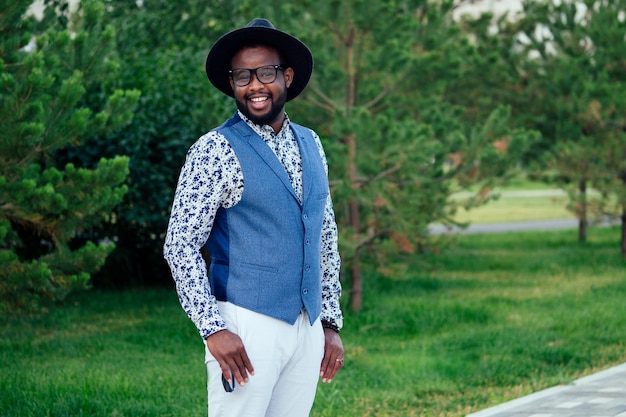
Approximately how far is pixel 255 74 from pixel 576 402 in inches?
153

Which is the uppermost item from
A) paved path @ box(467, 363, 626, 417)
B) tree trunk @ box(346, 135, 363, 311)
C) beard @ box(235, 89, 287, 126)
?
beard @ box(235, 89, 287, 126)

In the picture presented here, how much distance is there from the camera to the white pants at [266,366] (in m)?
3.28

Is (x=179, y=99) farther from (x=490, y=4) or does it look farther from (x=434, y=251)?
(x=490, y=4)

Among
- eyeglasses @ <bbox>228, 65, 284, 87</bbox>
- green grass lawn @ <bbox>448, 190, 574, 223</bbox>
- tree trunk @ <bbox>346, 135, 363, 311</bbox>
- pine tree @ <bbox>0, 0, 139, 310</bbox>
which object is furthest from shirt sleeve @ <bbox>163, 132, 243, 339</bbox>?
green grass lawn @ <bbox>448, 190, 574, 223</bbox>

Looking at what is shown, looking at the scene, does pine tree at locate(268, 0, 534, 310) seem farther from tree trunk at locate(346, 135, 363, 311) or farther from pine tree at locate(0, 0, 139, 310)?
pine tree at locate(0, 0, 139, 310)

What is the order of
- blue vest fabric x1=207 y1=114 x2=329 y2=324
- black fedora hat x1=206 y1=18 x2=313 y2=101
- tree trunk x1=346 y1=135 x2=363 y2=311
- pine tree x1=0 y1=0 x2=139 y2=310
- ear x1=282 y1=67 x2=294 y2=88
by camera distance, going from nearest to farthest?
blue vest fabric x1=207 y1=114 x2=329 y2=324, black fedora hat x1=206 y1=18 x2=313 y2=101, ear x1=282 y1=67 x2=294 y2=88, pine tree x1=0 y1=0 x2=139 y2=310, tree trunk x1=346 y1=135 x2=363 y2=311

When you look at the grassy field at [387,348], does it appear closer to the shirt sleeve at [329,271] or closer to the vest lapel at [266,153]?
the shirt sleeve at [329,271]

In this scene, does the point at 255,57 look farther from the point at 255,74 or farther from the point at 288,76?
the point at 288,76

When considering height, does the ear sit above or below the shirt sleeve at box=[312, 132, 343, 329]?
above

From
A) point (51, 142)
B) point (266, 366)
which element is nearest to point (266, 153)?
point (266, 366)

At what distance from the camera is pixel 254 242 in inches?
130

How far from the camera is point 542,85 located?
17.2m

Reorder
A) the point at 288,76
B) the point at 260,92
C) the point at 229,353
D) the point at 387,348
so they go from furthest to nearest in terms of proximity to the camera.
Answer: the point at 387,348 → the point at 288,76 → the point at 260,92 → the point at 229,353

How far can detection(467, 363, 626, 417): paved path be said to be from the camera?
607 cm
